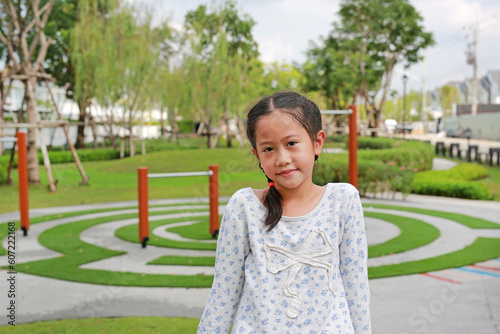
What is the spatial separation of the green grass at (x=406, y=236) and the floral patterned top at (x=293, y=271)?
5.97 meters

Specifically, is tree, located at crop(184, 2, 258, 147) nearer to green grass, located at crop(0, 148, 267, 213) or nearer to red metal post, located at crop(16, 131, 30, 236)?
green grass, located at crop(0, 148, 267, 213)

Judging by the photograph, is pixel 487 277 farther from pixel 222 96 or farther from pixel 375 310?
pixel 222 96

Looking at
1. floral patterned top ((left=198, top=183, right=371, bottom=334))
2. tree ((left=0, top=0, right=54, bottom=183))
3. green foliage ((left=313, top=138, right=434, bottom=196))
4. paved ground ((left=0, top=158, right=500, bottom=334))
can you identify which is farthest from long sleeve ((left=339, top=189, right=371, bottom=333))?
tree ((left=0, top=0, right=54, bottom=183))

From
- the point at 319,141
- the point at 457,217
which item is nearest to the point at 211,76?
the point at 457,217

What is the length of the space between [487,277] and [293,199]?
5.31 metres

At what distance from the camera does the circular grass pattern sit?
6703 mm

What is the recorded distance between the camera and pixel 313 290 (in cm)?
192

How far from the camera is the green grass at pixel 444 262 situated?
6.79 metres

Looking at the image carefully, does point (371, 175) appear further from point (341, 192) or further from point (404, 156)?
point (341, 192)

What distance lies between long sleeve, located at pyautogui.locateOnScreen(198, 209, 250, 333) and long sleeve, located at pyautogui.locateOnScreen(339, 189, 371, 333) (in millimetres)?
354

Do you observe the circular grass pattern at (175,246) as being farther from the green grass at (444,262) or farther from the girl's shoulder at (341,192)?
the girl's shoulder at (341,192)

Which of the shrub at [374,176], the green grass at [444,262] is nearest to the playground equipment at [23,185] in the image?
the green grass at [444,262]

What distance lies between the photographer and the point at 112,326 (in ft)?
16.2

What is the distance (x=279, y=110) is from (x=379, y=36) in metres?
33.5
